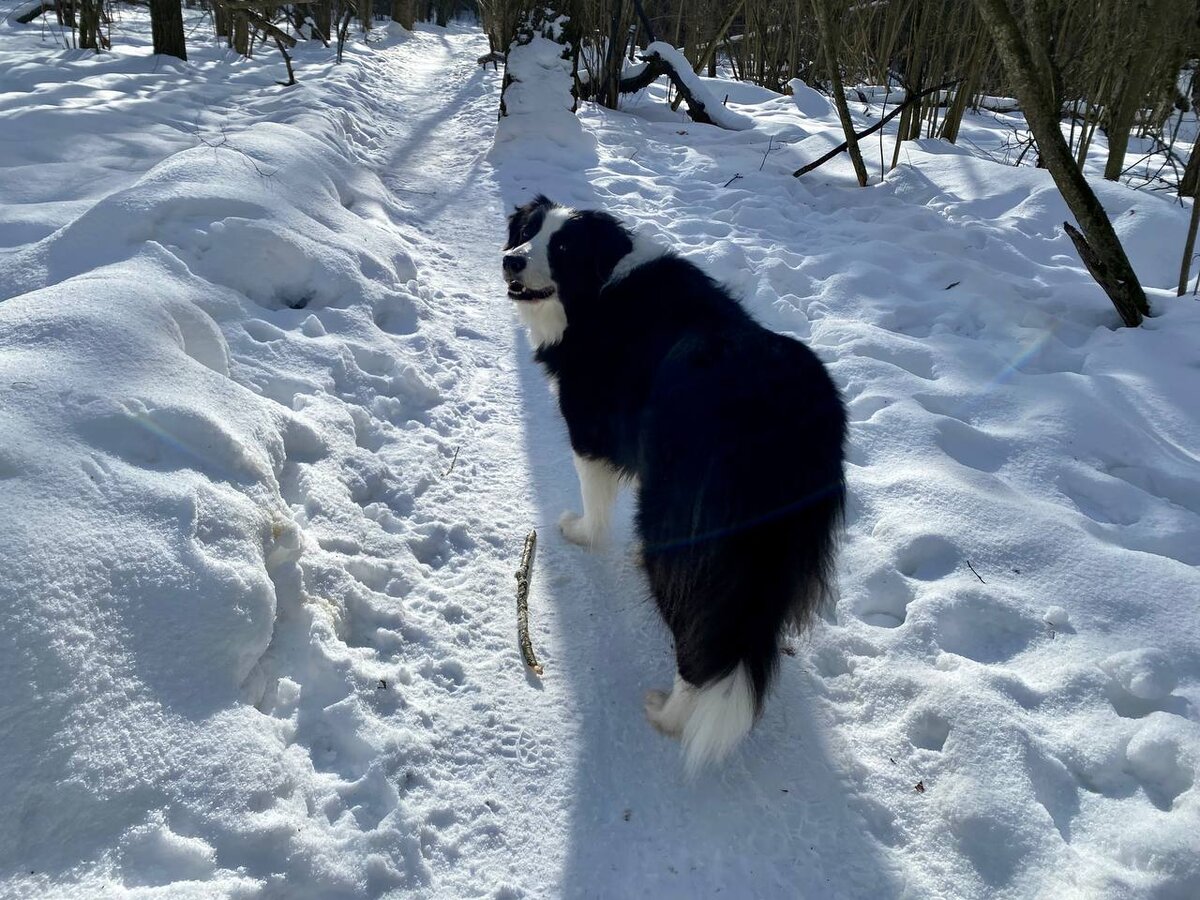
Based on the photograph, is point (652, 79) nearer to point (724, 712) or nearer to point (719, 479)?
point (719, 479)

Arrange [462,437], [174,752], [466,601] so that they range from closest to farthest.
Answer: [174,752], [466,601], [462,437]

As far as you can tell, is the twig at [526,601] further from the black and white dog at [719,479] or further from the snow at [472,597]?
the black and white dog at [719,479]

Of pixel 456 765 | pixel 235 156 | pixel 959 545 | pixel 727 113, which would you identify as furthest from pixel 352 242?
pixel 727 113

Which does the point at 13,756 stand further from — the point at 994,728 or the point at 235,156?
the point at 235,156

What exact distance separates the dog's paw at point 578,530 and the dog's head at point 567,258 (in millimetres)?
872

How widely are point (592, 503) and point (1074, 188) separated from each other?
368 centimetres

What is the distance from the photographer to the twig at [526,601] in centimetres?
238

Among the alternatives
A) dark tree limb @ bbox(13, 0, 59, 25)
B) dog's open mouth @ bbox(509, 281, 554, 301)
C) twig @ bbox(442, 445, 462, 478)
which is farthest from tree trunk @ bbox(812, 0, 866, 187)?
dark tree limb @ bbox(13, 0, 59, 25)

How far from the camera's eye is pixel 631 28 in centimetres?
1116

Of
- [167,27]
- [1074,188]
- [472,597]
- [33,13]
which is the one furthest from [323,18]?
[472,597]

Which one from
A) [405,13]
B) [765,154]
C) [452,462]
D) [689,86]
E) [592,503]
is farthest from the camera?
[405,13]

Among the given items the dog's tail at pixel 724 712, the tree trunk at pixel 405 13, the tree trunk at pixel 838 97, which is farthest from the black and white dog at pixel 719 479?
the tree trunk at pixel 405 13

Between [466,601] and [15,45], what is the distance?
11.4m

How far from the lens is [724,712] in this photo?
179 centimetres
